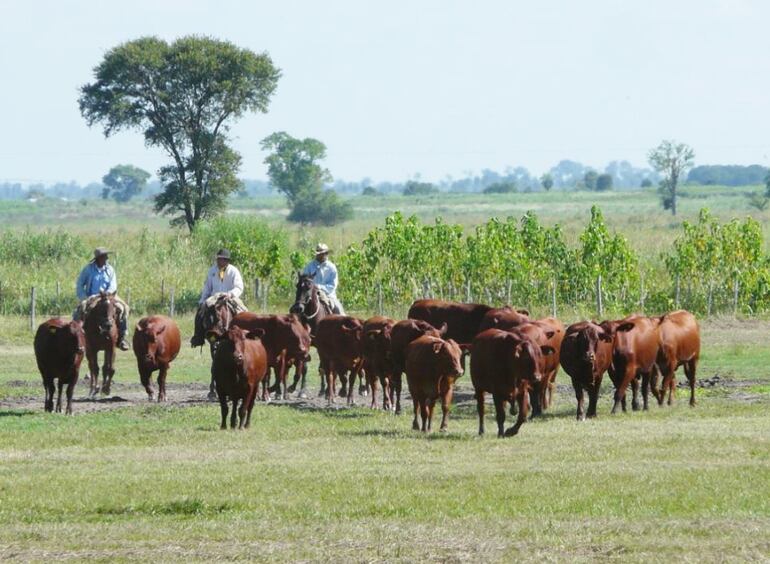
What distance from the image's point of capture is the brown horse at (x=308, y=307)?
2789 centimetres

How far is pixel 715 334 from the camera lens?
4203 cm

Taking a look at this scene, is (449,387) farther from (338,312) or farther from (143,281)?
(143,281)

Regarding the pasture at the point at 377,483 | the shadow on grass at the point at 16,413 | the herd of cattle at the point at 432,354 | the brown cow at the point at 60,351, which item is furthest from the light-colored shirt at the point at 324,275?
the shadow on grass at the point at 16,413

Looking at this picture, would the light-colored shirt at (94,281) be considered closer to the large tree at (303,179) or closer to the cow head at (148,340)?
the cow head at (148,340)

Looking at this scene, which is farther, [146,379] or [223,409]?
[146,379]

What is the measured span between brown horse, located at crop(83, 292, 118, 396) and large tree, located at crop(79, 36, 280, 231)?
149ft

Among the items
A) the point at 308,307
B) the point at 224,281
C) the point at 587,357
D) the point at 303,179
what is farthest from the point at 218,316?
the point at 303,179

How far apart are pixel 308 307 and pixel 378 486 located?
39.2 ft

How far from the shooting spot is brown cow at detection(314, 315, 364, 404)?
26344 mm

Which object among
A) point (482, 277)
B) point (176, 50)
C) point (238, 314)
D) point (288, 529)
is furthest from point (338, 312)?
point (176, 50)

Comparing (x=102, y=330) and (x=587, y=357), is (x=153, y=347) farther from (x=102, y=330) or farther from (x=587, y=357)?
(x=587, y=357)

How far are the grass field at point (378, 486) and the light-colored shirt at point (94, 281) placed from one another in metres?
3.62

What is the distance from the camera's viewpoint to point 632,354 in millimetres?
24188

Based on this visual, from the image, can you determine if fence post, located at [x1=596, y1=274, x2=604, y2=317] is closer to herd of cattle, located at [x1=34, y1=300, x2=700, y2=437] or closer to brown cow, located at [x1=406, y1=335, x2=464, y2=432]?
herd of cattle, located at [x1=34, y1=300, x2=700, y2=437]
